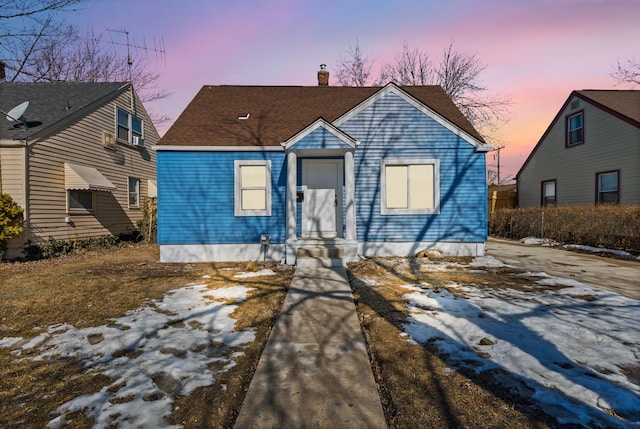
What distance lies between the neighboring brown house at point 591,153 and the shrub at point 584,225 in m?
3.13

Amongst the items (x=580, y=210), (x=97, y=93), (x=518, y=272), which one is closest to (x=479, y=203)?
(x=518, y=272)

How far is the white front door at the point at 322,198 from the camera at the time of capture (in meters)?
10.1

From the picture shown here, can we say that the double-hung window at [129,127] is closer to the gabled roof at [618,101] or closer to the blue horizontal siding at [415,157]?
the blue horizontal siding at [415,157]

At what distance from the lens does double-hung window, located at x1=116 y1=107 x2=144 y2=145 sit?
15.0 m

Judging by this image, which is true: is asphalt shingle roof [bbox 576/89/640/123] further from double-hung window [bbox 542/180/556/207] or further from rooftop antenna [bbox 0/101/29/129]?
rooftop antenna [bbox 0/101/29/129]

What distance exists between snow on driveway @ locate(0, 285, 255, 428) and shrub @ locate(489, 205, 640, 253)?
1315 cm

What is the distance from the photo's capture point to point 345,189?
9828 millimetres

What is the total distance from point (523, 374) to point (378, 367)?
4.72 ft

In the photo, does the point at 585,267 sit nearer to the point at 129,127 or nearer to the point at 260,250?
the point at 260,250

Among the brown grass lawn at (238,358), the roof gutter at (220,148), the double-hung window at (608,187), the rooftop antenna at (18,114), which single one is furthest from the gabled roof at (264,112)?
the double-hung window at (608,187)

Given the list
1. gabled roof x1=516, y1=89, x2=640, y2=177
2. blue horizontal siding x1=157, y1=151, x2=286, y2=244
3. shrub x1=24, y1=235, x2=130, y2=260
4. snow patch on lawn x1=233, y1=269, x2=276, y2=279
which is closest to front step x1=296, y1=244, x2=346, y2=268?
snow patch on lawn x1=233, y1=269, x2=276, y2=279

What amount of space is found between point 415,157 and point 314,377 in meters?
8.31

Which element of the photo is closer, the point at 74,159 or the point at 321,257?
the point at 321,257

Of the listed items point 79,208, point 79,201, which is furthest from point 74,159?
point 79,208
